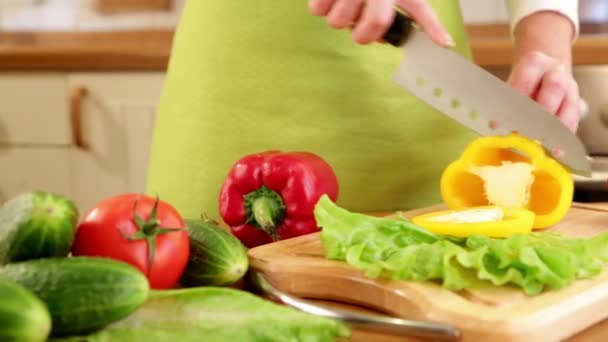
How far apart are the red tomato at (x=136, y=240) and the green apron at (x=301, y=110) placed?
48cm

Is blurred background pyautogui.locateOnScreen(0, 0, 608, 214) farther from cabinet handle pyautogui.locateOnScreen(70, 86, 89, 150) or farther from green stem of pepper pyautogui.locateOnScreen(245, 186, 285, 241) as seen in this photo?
green stem of pepper pyautogui.locateOnScreen(245, 186, 285, 241)

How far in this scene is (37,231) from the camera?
2.44 feet

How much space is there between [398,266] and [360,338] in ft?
0.38

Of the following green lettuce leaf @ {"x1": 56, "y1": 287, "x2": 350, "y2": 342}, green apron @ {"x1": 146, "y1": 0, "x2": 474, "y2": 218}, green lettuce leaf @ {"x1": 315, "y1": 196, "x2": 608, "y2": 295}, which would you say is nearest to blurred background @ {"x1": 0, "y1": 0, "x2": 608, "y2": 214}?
green apron @ {"x1": 146, "y1": 0, "x2": 474, "y2": 218}

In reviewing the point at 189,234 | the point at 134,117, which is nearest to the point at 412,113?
the point at 189,234

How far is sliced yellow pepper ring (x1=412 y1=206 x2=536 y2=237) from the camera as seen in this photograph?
0.97 meters

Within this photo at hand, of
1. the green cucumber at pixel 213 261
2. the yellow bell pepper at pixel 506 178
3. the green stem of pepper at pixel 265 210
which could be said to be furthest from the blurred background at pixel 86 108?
the green cucumber at pixel 213 261

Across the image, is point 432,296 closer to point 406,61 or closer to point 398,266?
point 398,266

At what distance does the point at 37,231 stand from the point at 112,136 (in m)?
1.48

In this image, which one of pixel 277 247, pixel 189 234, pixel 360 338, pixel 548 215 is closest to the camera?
pixel 360 338

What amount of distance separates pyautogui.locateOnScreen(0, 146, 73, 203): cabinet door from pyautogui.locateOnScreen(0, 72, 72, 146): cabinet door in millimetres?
→ 26

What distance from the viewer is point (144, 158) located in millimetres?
2188

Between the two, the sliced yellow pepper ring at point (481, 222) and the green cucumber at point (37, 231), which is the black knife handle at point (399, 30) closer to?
the sliced yellow pepper ring at point (481, 222)

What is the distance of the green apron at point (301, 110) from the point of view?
1282mm
